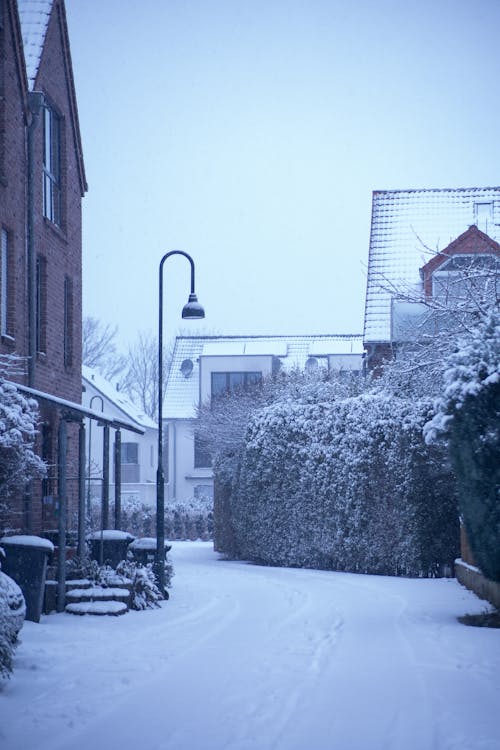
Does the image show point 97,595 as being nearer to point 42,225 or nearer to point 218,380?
point 42,225

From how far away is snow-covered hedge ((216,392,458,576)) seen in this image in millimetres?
19812

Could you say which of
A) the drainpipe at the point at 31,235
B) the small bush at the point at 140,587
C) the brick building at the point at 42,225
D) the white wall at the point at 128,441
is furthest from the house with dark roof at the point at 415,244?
the white wall at the point at 128,441

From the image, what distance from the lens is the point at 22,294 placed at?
1761 cm

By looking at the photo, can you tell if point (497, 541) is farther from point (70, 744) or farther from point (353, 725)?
point (70, 744)

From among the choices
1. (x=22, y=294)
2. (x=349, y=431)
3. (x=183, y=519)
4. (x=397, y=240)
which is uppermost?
(x=397, y=240)

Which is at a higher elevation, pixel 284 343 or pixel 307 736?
pixel 284 343

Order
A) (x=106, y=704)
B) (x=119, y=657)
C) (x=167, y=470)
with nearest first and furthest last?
(x=106, y=704) < (x=119, y=657) < (x=167, y=470)

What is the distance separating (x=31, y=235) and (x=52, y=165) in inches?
123

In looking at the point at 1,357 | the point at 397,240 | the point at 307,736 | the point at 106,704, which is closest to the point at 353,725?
the point at 307,736

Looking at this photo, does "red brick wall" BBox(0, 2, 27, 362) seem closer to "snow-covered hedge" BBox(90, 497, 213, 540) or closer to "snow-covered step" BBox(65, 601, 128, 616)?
"snow-covered step" BBox(65, 601, 128, 616)

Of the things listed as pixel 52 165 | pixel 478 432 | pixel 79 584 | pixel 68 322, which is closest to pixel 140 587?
pixel 79 584

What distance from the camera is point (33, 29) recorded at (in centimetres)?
1980

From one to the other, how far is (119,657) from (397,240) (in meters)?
25.1

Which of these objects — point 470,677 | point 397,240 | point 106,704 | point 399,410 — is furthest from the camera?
point 397,240
